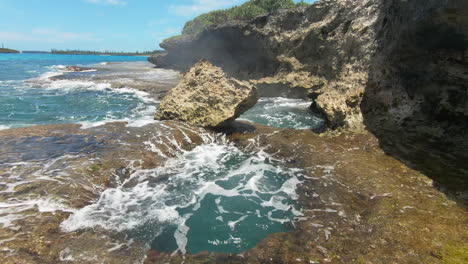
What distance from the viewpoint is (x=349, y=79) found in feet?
36.6

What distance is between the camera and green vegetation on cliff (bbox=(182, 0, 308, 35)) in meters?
52.6

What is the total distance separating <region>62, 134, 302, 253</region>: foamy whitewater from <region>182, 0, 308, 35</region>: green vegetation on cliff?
42.0 meters

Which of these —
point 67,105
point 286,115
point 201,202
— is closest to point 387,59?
point 286,115

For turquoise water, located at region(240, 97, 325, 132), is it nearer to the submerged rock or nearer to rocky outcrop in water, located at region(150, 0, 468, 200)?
rocky outcrop in water, located at region(150, 0, 468, 200)

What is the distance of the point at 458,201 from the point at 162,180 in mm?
6912

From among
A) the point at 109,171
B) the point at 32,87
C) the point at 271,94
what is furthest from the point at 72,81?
the point at 109,171

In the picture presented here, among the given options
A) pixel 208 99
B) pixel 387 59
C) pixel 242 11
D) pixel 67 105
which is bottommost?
pixel 67 105

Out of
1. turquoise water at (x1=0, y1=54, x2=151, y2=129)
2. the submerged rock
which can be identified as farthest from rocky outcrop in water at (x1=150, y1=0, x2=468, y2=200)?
turquoise water at (x1=0, y1=54, x2=151, y2=129)

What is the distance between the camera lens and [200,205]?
647cm

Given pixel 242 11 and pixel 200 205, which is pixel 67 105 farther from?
pixel 242 11

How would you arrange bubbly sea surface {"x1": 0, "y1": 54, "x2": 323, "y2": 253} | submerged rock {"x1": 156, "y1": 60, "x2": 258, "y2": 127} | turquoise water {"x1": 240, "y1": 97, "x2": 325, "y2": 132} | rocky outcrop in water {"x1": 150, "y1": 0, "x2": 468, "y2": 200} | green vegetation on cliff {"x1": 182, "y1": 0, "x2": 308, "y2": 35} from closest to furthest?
bubbly sea surface {"x1": 0, "y1": 54, "x2": 323, "y2": 253}
rocky outcrop in water {"x1": 150, "y1": 0, "x2": 468, "y2": 200}
submerged rock {"x1": 156, "y1": 60, "x2": 258, "y2": 127}
turquoise water {"x1": 240, "y1": 97, "x2": 325, "y2": 132}
green vegetation on cliff {"x1": 182, "y1": 0, "x2": 308, "y2": 35}

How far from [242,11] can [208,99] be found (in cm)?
5018

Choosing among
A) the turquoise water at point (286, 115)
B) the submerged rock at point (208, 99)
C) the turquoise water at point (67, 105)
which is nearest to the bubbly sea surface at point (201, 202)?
the submerged rock at point (208, 99)

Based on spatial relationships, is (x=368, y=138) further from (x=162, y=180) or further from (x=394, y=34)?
(x=162, y=180)
